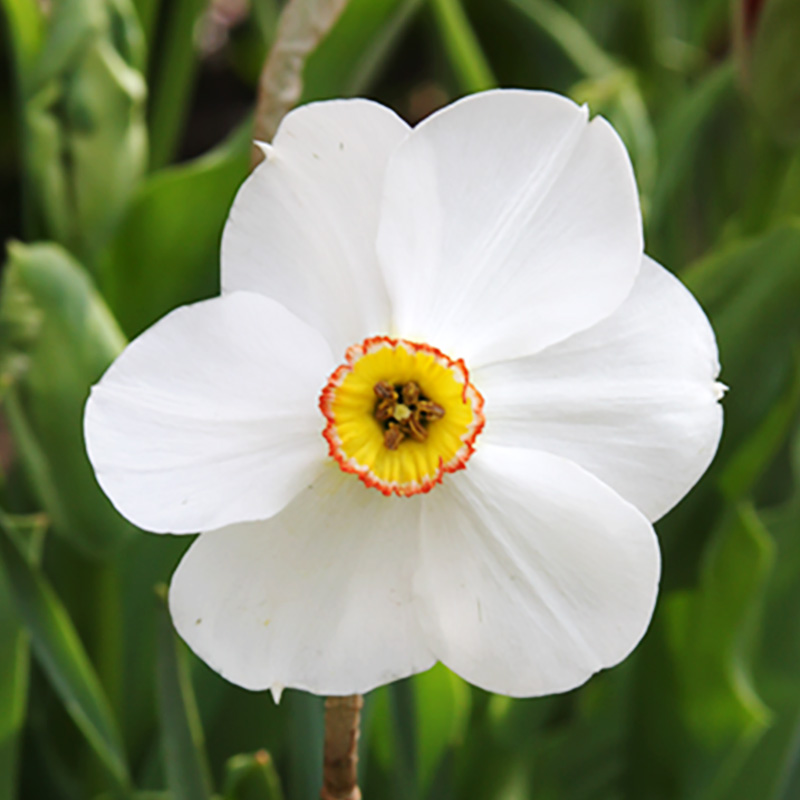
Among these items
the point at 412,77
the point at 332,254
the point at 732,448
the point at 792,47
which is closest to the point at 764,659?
the point at 732,448

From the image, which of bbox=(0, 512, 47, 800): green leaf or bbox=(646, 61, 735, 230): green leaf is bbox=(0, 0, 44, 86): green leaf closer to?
bbox=(0, 512, 47, 800): green leaf

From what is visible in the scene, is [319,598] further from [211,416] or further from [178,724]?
[178,724]

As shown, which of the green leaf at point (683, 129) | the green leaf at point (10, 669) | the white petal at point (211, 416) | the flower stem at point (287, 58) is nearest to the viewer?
the white petal at point (211, 416)

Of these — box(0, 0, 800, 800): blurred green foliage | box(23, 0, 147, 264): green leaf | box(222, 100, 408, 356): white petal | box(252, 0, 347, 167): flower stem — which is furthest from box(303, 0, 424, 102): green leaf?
box(222, 100, 408, 356): white petal

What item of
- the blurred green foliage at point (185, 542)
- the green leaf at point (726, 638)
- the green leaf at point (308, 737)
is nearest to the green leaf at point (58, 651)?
the blurred green foliage at point (185, 542)

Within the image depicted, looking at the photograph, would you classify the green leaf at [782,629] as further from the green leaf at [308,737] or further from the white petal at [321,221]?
the white petal at [321,221]

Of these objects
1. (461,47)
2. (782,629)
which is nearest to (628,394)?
(782,629)

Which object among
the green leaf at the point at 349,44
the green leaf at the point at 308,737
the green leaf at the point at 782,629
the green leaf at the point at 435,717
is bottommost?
the green leaf at the point at 782,629

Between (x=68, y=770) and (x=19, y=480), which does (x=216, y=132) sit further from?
(x=68, y=770)
